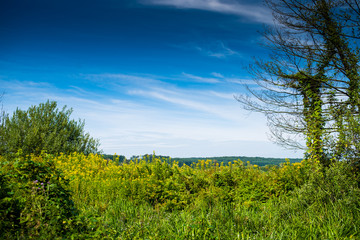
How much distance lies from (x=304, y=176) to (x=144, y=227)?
167 inches

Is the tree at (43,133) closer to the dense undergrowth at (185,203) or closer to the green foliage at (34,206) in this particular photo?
the dense undergrowth at (185,203)

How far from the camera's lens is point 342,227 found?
375 cm

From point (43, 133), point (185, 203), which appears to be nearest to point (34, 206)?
point (185, 203)

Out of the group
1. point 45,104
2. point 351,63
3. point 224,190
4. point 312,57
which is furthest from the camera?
point 45,104

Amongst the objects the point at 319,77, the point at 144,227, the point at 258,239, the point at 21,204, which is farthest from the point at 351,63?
the point at 21,204

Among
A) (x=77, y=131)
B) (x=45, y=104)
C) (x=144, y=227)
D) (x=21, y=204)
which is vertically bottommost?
(x=144, y=227)

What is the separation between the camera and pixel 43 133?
38.8ft

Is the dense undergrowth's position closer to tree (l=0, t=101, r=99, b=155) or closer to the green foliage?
the green foliage

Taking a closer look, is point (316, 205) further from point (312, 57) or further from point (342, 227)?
point (312, 57)

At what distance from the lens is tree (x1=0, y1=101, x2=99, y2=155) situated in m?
11.7

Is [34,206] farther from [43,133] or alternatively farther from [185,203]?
[43,133]

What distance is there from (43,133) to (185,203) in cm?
909

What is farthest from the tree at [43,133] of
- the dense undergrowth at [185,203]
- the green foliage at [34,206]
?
the green foliage at [34,206]

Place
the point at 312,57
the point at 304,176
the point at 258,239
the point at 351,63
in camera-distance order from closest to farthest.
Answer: the point at 258,239, the point at 304,176, the point at 351,63, the point at 312,57
